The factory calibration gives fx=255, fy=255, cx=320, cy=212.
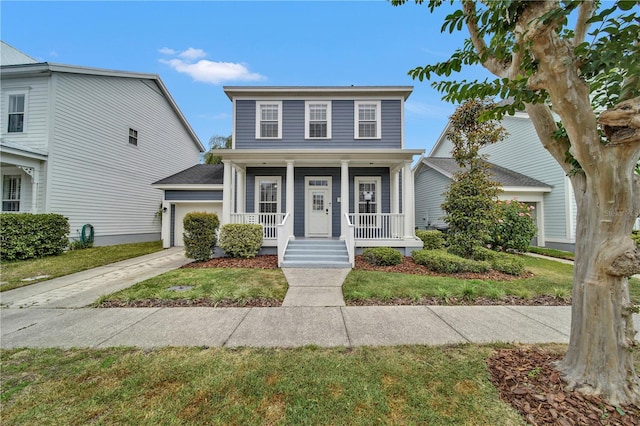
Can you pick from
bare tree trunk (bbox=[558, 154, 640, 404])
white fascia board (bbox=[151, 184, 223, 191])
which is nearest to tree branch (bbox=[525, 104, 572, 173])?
bare tree trunk (bbox=[558, 154, 640, 404])

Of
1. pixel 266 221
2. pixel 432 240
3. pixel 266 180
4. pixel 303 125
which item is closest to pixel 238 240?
pixel 266 221

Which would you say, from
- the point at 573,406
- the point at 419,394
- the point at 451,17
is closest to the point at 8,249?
the point at 419,394

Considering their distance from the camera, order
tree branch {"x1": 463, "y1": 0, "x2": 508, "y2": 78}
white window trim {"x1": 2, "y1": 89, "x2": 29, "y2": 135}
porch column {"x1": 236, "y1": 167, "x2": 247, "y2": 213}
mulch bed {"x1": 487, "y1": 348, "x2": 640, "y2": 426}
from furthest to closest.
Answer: white window trim {"x1": 2, "y1": 89, "x2": 29, "y2": 135} < porch column {"x1": 236, "y1": 167, "x2": 247, "y2": 213} < tree branch {"x1": 463, "y1": 0, "x2": 508, "y2": 78} < mulch bed {"x1": 487, "y1": 348, "x2": 640, "y2": 426}

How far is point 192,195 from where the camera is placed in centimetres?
1141

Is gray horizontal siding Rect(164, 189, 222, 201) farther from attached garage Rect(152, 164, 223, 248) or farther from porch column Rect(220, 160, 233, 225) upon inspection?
porch column Rect(220, 160, 233, 225)

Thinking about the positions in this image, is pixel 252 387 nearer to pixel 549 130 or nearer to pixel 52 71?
pixel 549 130

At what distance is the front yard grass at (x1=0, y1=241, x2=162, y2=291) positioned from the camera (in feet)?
20.0

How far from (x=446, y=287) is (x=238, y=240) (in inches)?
231

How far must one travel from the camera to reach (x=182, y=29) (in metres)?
8.91

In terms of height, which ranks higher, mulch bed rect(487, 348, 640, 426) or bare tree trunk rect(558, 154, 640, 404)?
bare tree trunk rect(558, 154, 640, 404)

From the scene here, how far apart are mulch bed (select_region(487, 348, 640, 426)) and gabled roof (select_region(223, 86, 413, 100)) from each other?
9950 millimetres

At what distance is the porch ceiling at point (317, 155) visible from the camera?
838cm

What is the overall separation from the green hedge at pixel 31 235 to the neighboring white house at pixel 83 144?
1324 millimetres

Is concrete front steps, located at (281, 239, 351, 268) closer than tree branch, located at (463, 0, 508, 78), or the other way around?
tree branch, located at (463, 0, 508, 78)
